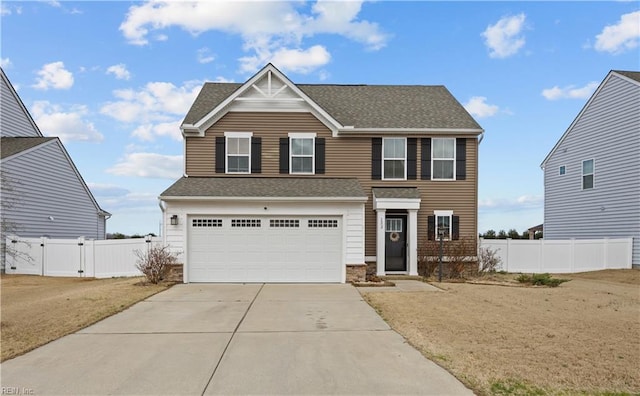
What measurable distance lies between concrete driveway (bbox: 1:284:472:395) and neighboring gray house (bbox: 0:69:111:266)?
550 inches

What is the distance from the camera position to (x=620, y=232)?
21.1 m

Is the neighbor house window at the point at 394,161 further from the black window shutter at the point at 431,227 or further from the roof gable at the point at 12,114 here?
the roof gable at the point at 12,114

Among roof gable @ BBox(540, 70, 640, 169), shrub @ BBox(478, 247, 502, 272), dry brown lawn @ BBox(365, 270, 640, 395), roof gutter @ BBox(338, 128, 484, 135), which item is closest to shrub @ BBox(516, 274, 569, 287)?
dry brown lawn @ BBox(365, 270, 640, 395)

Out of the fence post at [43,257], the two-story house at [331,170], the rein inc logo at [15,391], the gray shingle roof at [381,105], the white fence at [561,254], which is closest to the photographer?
the rein inc logo at [15,391]

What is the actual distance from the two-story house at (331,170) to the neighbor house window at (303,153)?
4cm

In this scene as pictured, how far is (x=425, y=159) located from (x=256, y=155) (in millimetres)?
6542

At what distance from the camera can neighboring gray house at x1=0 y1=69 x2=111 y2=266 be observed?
66.9 feet

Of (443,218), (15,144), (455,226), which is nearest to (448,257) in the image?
(455,226)

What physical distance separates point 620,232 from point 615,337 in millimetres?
15941

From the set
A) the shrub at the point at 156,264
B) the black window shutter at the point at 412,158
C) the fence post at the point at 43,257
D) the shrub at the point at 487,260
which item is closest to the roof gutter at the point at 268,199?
the shrub at the point at 156,264

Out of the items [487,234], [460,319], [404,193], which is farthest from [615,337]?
[487,234]

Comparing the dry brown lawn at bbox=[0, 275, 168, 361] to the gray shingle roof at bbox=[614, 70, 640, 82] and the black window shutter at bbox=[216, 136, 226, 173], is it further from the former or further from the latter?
the gray shingle roof at bbox=[614, 70, 640, 82]

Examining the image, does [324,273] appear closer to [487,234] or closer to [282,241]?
[282,241]

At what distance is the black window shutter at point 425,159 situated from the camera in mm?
17938
